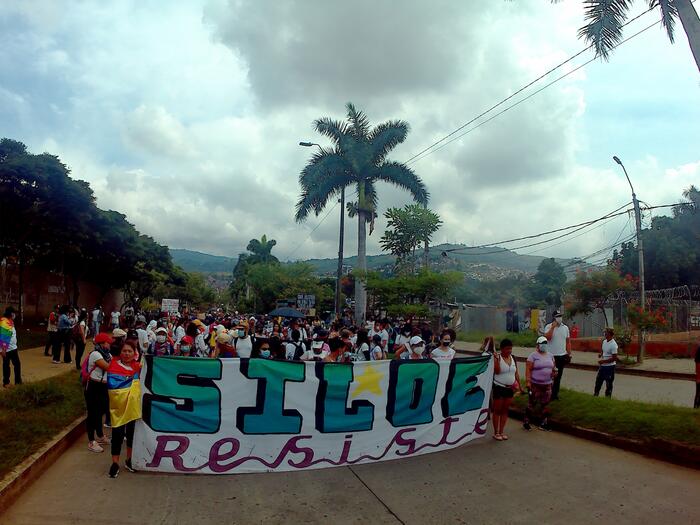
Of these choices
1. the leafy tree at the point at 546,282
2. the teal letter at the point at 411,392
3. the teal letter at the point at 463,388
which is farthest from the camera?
the leafy tree at the point at 546,282

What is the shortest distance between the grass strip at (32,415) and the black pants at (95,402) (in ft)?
1.71

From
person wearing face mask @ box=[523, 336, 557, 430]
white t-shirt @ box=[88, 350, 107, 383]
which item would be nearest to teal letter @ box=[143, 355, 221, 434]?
white t-shirt @ box=[88, 350, 107, 383]

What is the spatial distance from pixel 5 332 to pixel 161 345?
10.4 ft

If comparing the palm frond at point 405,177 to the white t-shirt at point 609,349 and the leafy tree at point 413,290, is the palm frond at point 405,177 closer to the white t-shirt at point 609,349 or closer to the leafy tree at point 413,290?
the leafy tree at point 413,290

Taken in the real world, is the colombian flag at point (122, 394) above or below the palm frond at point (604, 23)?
below

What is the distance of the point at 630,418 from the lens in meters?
8.07

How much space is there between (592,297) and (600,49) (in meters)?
16.0

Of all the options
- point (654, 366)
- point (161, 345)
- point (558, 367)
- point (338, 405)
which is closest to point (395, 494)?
point (338, 405)

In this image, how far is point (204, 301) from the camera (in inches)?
3898

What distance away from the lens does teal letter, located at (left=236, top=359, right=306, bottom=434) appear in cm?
657

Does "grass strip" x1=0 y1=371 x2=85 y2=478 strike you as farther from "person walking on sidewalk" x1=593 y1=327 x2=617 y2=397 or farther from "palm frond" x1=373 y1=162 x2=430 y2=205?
"palm frond" x1=373 y1=162 x2=430 y2=205

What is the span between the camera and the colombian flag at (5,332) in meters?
9.76

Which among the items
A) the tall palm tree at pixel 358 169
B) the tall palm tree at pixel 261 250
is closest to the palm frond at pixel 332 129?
the tall palm tree at pixel 358 169

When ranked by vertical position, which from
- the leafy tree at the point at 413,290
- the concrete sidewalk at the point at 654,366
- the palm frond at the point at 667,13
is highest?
the palm frond at the point at 667,13
